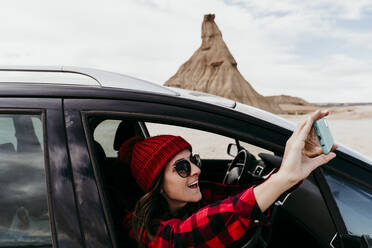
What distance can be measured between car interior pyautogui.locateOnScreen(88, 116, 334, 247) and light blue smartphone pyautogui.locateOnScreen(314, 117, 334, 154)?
237 millimetres

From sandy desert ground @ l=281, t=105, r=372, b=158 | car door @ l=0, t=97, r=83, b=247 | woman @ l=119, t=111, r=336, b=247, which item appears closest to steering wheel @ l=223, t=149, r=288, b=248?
sandy desert ground @ l=281, t=105, r=372, b=158

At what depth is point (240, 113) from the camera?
1458mm

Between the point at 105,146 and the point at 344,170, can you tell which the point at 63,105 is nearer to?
the point at 344,170

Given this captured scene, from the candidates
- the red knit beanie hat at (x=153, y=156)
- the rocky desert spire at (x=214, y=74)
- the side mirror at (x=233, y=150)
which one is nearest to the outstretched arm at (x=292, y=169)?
the red knit beanie hat at (x=153, y=156)

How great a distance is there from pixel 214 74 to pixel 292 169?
8255 centimetres

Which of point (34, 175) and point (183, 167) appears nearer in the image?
point (34, 175)

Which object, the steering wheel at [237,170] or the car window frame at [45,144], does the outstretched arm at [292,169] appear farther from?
the steering wheel at [237,170]

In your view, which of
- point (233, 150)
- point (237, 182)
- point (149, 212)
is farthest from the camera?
point (233, 150)

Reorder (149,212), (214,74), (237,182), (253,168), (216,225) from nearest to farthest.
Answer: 1. (216,225)
2. (149,212)
3. (237,182)
4. (253,168)
5. (214,74)

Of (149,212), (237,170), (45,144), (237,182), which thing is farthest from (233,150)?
(45,144)

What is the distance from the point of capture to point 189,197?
156 cm

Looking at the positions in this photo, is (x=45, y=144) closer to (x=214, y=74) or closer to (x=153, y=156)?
(x=153, y=156)

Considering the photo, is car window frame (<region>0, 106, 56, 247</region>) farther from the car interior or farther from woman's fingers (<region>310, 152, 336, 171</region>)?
woman's fingers (<region>310, 152, 336, 171</region>)

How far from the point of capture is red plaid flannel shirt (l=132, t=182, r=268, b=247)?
1243 mm
